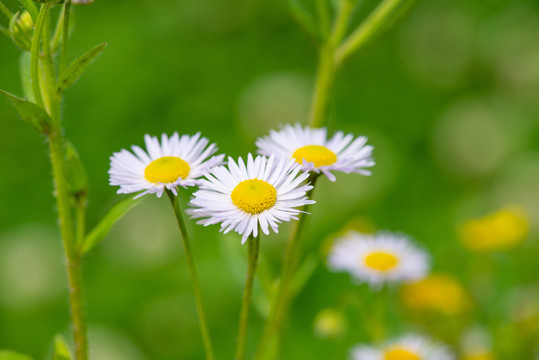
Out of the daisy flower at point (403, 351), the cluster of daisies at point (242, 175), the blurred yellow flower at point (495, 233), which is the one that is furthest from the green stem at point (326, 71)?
the blurred yellow flower at point (495, 233)

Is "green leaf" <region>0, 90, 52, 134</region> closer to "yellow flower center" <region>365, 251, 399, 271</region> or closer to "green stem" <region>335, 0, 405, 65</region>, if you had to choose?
"green stem" <region>335, 0, 405, 65</region>

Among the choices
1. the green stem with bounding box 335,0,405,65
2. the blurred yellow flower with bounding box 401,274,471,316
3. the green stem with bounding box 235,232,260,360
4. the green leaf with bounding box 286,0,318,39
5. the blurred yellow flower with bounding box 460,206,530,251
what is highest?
the blurred yellow flower with bounding box 460,206,530,251

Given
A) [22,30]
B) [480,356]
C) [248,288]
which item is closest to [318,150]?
[248,288]

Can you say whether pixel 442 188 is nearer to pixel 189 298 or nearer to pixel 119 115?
pixel 189 298

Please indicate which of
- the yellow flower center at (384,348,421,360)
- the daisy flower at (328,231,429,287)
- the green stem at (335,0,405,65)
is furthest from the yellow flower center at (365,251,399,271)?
the green stem at (335,0,405,65)

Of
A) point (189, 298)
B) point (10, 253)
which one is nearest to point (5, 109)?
Result: point (10, 253)

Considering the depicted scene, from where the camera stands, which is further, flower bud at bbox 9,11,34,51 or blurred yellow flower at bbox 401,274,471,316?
blurred yellow flower at bbox 401,274,471,316

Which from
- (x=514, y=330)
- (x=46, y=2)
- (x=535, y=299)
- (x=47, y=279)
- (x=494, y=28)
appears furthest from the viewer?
(x=494, y=28)

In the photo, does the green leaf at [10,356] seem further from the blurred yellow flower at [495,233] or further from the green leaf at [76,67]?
the blurred yellow flower at [495,233]
